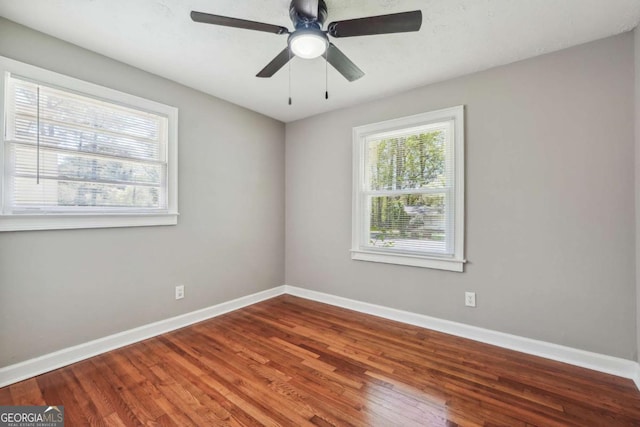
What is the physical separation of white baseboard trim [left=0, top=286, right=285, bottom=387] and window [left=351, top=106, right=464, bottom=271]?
1829 millimetres

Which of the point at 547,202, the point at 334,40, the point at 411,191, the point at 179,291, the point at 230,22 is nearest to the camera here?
the point at 230,22

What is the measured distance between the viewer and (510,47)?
2.25 m

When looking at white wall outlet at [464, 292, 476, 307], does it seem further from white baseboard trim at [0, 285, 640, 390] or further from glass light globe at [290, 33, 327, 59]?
glass light globe at [290, 33, 327, 59]

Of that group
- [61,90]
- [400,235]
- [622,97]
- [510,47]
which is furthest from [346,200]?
[61,90]

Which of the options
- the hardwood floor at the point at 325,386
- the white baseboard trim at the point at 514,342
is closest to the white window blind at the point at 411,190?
the white baseboard trim at the point at 514,342

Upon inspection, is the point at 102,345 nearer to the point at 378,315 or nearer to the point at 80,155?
the point at 80,155

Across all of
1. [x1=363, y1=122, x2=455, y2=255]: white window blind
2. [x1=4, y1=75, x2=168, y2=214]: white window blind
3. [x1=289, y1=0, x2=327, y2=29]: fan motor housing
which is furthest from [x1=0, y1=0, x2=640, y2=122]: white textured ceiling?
[x1=363, y1=122, x2=455, y2=255]: white window blind

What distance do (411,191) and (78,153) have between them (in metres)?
3.06

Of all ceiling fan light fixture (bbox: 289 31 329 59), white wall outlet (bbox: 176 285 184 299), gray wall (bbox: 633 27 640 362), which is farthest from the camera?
white wall outlet (bbox: 176 285 184 299)

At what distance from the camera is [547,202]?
2.34 metres

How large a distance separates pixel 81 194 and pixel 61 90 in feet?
2.67

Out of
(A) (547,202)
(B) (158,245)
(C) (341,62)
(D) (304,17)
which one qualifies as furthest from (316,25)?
(B) (158,245)

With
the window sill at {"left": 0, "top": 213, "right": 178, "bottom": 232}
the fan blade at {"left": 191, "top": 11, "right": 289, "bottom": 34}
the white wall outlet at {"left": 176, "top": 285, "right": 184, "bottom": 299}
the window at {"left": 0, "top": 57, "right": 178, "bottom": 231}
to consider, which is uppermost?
the fan blade at {"left": 191, "top": 11, "right": 289, "bottom": 34}

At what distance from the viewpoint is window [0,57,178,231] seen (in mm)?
2010
